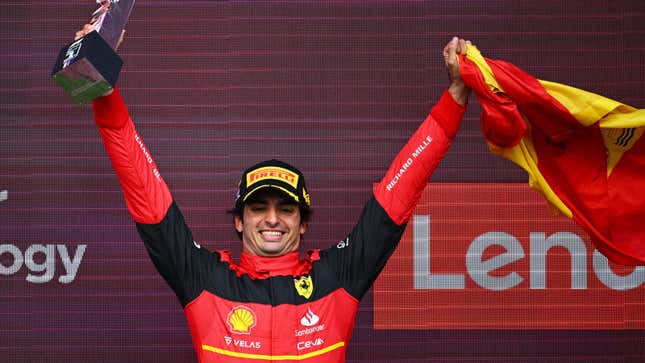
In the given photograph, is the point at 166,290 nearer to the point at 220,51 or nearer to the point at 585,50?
the point at 220,51

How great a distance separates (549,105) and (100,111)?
3.36 feet

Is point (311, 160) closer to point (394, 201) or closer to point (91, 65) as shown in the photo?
point (394, 201)

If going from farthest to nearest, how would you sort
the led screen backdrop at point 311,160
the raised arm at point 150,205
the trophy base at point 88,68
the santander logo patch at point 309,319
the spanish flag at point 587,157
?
the led screen backdrop at point 311,160
the spanish flag at point 587,157
the santander logo patch at point 309,319
the raised arm at point 150,205
the trophy base at point 88,68

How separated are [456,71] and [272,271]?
62 cm

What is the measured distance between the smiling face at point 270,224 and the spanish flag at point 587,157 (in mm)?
497

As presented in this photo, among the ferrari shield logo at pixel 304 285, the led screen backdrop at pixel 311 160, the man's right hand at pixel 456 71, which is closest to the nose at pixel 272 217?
the ferrari shield logo at pixel 304 285

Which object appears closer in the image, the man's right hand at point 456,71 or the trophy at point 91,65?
the trophy at point 91,65

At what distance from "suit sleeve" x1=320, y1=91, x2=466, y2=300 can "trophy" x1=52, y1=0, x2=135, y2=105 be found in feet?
2.23

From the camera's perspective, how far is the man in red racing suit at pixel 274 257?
2420 mm

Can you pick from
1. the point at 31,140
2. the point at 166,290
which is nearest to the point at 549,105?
the point at 166,290

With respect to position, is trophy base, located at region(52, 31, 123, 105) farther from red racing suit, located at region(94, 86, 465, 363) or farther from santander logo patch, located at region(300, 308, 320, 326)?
santander logo patch, located at region(300, 308, 320, 326)

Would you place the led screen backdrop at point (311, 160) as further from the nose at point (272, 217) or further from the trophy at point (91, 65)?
the trophy at point (91, 65)

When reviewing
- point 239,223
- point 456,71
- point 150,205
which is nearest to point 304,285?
point 239,223

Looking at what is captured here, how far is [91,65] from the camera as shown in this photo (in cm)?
214
